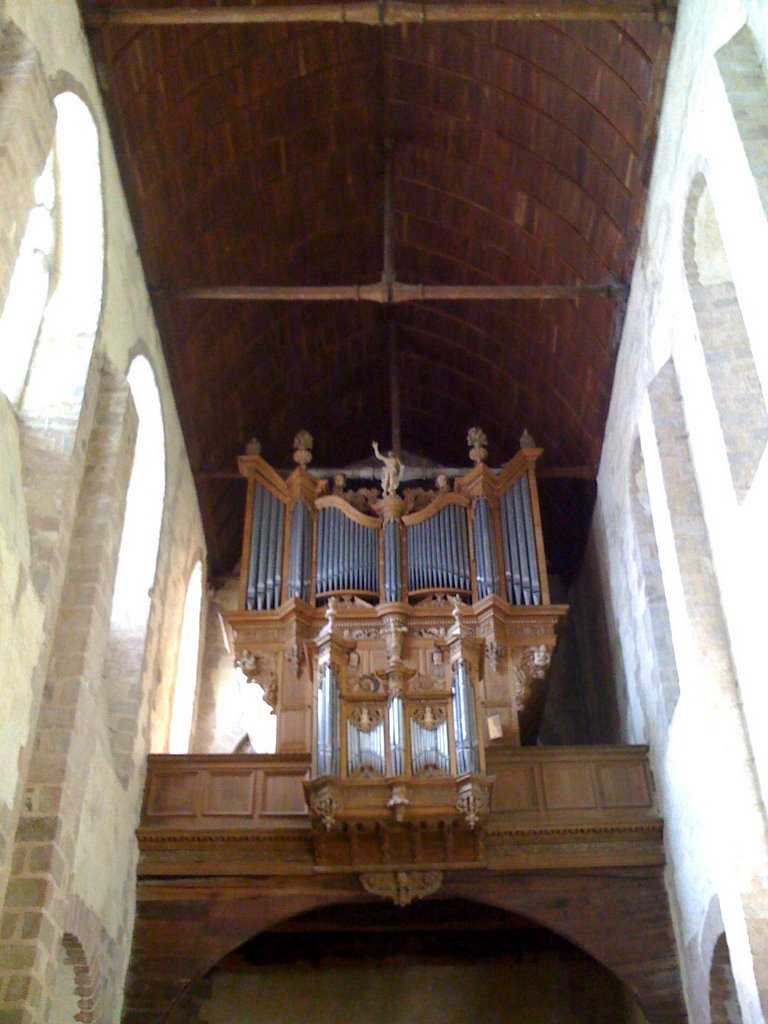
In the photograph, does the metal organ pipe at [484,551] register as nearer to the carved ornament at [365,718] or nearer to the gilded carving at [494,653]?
the gilded carving at [494,653]

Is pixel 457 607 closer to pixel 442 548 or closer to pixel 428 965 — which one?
pixel 442 548

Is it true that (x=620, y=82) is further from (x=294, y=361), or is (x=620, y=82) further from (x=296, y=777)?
(x=296, y=777)

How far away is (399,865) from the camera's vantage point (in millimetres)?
10703

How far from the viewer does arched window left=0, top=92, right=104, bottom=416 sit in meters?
9.33

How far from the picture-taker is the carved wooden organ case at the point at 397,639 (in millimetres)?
10406

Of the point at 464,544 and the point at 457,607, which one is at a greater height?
the point at 464,544

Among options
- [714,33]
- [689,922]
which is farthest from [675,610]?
[714,33]

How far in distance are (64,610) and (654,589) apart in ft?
19.8

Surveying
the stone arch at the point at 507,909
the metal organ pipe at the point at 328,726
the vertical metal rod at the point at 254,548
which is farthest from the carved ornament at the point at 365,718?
the vertical metal rod at the point at 254,548

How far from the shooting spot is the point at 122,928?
1029 centimetres

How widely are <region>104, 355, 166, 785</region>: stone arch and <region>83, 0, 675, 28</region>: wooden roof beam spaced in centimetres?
328

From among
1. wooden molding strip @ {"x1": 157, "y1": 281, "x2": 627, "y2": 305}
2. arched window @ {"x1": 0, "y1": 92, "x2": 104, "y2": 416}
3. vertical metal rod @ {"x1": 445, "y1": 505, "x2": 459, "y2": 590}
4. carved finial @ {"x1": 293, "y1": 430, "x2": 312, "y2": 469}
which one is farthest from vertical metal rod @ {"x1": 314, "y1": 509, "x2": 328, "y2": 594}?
arched window @ {"x1": 0, "y1": 92, "x2": 104, "y2": 416}

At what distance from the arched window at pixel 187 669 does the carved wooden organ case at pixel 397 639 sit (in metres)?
1.56

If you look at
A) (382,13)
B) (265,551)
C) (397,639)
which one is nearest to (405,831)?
(397,639)
